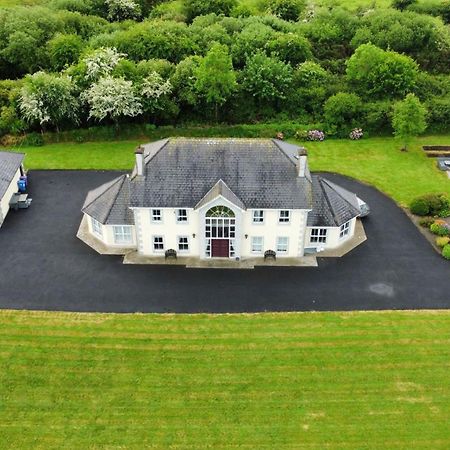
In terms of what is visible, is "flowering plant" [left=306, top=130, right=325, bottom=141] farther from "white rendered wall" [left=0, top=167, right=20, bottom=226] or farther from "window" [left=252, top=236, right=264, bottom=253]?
"white rendered wall" [left=0, top=167, right=20, bottom=226]

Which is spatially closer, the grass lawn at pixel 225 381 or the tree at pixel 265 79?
the grass lawn at pixel 225 381

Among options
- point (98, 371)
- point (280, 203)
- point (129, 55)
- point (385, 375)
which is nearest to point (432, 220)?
point (280, 203)

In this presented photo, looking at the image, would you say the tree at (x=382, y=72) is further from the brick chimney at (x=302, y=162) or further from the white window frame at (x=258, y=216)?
the white window frame at (x=258, y=216)

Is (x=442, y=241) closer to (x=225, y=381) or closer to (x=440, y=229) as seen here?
(x=440, y=229)

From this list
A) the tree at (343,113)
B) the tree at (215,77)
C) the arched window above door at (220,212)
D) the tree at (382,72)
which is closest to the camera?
the arched window above door at (220,212)

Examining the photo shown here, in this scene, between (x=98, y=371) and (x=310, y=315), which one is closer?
(x=98, y=371)

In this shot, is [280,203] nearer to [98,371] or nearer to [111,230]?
[111,230]

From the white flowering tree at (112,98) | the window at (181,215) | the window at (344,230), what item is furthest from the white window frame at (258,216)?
the white flowering tree at (112,98)
